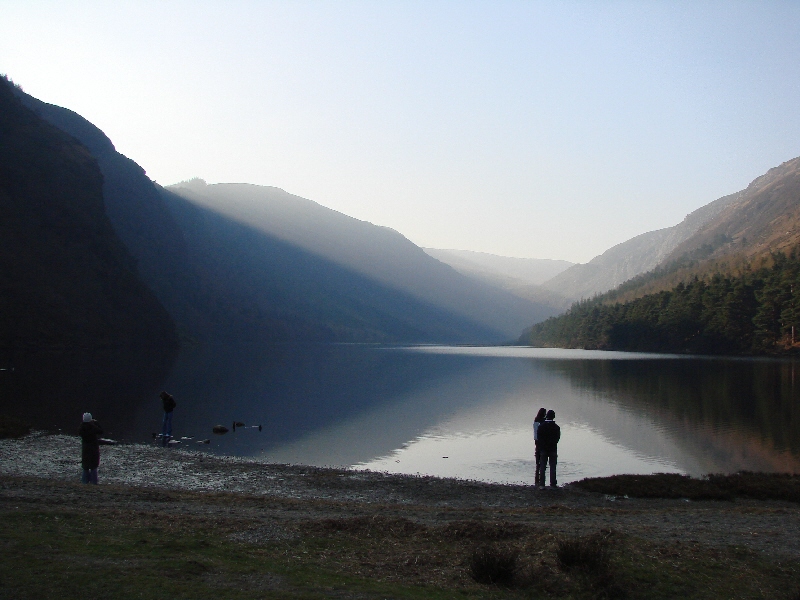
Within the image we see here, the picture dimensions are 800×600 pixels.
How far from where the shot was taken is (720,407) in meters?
42.7

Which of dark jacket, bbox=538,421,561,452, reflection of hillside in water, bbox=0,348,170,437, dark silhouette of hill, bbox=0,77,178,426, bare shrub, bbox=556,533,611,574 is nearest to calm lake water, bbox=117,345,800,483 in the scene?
reflection of hillside in water, bbox=0,348,170,437

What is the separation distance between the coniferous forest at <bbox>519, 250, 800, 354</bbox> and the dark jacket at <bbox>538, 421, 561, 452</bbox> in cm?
9039

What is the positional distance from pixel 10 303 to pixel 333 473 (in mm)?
86938

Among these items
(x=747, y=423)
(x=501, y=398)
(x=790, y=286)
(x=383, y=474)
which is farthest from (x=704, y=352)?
(x=383, y=474)

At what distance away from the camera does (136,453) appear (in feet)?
85.6

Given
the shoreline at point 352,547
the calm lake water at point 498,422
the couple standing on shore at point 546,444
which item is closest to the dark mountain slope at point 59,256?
the calm lake water at point 498,422

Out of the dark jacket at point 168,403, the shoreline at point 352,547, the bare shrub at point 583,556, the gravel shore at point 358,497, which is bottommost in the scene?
the gravel shore at point 358,497

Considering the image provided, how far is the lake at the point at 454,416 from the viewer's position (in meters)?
27.8

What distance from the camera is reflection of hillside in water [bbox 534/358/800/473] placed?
91.8 ft

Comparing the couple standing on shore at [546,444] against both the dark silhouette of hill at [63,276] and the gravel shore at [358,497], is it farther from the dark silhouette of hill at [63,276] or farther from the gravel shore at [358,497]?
the dark silhouette of hill at [63,276]

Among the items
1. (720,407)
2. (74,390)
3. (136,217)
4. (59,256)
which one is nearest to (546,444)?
(720,407)

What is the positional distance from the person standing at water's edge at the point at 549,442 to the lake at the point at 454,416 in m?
2.07

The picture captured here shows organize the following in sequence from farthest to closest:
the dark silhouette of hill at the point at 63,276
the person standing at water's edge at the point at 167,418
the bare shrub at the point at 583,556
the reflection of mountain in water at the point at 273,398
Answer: the dark silhouette of hill at the point at 63,276 → the reflection of mountain in water at the point at 273,398 → the person standing at water's edge at the point at 167,418 → the bare shrub at the point at 583,556

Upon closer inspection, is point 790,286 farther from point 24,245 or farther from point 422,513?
point 24,245
